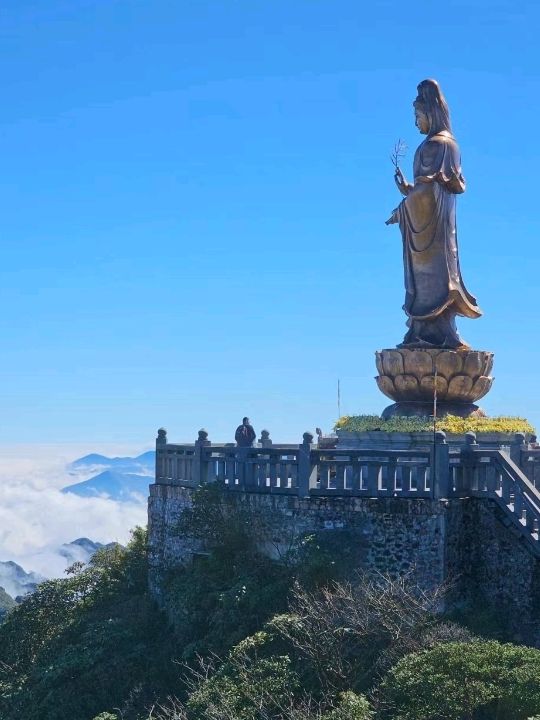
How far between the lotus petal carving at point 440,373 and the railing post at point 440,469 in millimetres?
4233

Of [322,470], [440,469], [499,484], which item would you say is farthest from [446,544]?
[322,470]

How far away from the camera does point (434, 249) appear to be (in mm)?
23781

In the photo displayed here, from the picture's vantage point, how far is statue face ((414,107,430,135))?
2441cm

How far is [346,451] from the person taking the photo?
1908 centimetres

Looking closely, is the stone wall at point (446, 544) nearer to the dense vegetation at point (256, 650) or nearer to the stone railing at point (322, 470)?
the stone railing at point (322, 470)

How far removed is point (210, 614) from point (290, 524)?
194cm

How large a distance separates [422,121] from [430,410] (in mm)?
5954

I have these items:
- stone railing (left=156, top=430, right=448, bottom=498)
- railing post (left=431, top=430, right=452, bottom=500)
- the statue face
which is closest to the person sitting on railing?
stone railing (left=156, top=430, right=448, bottom=498)

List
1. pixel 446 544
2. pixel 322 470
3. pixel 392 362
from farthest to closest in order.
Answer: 1. pixel 392 362
2. pixel 322 470
3. pixel 446 544

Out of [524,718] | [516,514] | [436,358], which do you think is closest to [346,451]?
[516,514]

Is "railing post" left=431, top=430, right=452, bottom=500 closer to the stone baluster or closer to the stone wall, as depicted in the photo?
the stone wall

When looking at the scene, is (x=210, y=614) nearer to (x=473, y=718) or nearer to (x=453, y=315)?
(x=473, y=718)

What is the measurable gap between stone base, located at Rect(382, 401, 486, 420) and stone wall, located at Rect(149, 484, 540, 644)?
13.5 feet

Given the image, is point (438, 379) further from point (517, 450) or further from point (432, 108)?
point (432, 108)
